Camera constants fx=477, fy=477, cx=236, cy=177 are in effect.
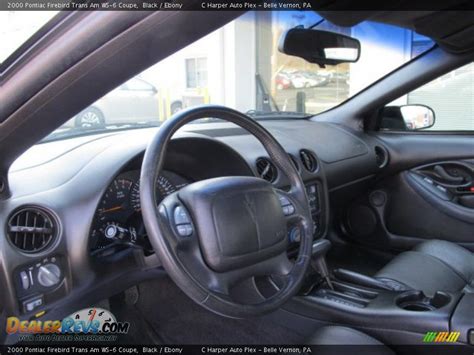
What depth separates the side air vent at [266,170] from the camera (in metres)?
2.15

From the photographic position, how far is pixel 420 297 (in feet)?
6.15

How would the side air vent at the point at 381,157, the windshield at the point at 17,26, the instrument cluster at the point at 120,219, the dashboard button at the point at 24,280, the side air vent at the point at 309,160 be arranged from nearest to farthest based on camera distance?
the windshield at the point at 17,26, the dashboard button at the point at 24,280, the instrument cluster at the point at 120,219, the side air vent at the point at 309,160, the side air vent at the point at 381,157

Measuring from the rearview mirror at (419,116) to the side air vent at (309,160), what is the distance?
37.6 inches

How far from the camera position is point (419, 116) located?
3121 mm

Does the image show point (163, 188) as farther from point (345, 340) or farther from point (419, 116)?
point (419, 116)

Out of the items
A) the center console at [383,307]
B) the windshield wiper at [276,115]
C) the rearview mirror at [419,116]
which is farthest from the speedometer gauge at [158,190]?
the rearview mirror at [419,116]

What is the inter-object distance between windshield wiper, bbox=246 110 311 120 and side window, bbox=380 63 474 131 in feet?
1.79

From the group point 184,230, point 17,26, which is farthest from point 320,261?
point 17,26

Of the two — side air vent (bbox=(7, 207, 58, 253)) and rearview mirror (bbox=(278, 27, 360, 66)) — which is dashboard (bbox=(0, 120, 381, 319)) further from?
rearview mirror (bbox=(278, 27, 360, 66))

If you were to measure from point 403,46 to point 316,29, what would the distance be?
39.4 inches

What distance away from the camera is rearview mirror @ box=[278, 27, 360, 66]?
2242 millimetres

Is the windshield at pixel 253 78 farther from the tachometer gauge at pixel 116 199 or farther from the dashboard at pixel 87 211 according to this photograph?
the tachometer gauge at pixel 116 199

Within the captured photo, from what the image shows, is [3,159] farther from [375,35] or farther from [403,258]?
[375,35]

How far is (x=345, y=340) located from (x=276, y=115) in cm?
187
